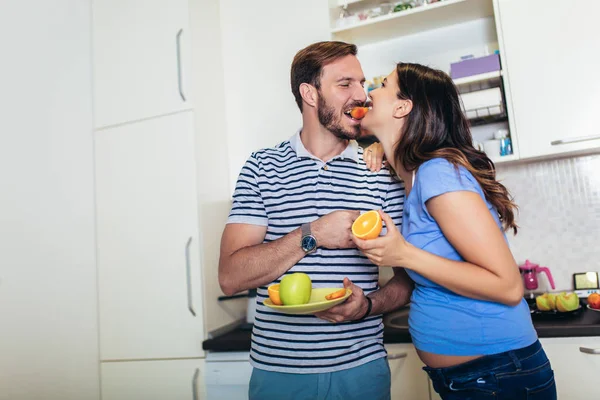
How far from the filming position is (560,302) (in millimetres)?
1610

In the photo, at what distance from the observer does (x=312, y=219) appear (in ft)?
4.04

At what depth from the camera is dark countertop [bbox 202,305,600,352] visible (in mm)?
1432

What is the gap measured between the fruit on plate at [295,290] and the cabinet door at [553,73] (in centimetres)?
114

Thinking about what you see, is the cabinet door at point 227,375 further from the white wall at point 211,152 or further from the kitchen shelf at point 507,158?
the kitchen shelf at point 507,158

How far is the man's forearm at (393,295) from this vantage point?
1.17m

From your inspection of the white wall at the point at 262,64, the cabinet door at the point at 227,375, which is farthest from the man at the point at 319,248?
the white wall at the point at 262,64

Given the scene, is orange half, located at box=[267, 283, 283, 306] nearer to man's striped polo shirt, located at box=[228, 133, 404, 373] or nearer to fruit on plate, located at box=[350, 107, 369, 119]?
man's striped polo shirt, located at box=[228, 133, 404, 373]

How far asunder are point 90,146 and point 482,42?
5.93 feet

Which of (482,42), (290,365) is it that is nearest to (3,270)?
(290,365)

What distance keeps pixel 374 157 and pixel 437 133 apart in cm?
25

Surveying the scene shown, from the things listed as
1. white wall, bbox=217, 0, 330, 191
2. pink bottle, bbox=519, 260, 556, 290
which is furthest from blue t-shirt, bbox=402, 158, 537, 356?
white wall, bbox=217, 0, 330, 191

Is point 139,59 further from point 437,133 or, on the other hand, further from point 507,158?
point 507,158

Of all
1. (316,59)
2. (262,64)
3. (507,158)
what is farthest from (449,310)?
(262,64)

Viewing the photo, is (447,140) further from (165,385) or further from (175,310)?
(165,385)
